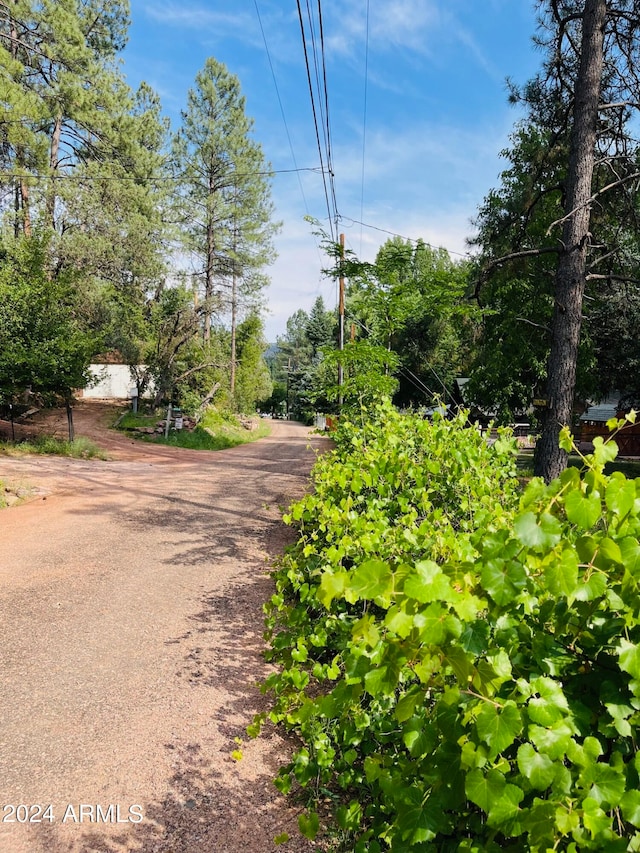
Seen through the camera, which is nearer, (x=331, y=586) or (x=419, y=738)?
(x=331, y=586)

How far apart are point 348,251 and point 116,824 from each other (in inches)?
281

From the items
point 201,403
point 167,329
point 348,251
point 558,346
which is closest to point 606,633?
point 558,346

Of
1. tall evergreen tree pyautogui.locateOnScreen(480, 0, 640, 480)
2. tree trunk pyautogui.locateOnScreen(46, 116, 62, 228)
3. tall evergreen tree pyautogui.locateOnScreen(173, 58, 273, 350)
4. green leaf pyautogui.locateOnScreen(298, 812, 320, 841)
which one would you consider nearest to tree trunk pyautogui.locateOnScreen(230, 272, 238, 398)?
tall evergreen tree pyautogui.locateOnScreen(173, 58, 273, 350)

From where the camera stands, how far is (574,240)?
5066mm

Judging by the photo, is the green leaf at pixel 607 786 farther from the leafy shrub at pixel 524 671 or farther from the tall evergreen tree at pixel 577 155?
the tall evergreen tree at pixel 577 155

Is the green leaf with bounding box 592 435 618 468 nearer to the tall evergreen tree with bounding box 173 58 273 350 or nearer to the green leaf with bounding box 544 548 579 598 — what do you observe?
the green leaf with bounding box 544 548 579 598

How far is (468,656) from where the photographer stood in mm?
898

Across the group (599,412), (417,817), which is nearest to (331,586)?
(417,817)

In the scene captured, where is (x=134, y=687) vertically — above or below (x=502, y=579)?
below

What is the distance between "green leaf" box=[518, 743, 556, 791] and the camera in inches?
33.5

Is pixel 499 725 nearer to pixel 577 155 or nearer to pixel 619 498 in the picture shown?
pixel 619 498

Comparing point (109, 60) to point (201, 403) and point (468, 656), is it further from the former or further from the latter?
point (468, 656)

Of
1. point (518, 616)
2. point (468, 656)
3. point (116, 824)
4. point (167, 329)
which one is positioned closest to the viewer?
point (468, 656)

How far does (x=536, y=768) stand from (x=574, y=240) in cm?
534
